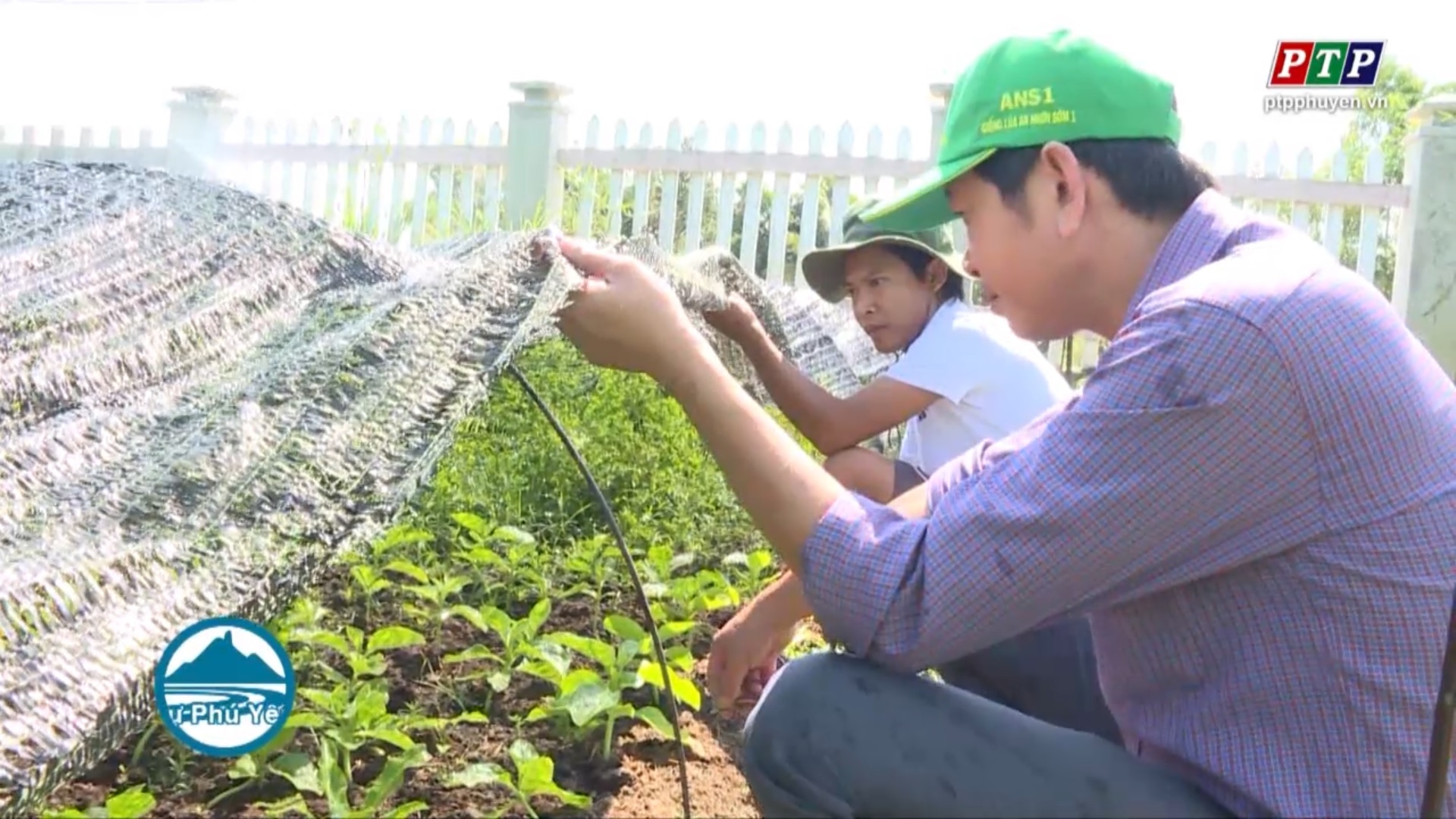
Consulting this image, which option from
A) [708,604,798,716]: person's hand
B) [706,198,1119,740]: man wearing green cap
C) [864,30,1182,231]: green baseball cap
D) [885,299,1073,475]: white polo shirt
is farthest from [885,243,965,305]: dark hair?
[864,30,1182,231]: green baseball cap

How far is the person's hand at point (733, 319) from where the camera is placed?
2426mm

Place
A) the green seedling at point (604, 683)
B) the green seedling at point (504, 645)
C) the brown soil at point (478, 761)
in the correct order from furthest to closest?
the green seedling at point (504, 645) → the green seedling at point (604, 683) → the brown soil at point (478, 761)

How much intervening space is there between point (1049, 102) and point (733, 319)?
1.14 metres

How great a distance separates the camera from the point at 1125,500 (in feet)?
3.85

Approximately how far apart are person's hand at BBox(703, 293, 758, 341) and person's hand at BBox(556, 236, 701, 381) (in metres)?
0.82

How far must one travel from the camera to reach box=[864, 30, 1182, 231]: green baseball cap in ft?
4.48

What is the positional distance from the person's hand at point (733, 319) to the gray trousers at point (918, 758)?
1087mm

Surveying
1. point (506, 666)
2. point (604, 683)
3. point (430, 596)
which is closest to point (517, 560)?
point (430, 596)

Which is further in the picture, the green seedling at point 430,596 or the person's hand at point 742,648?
the green seedling at point 430,596

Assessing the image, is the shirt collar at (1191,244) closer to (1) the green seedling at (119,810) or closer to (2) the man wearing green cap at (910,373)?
(2) the man wearing green cap at (910,373)

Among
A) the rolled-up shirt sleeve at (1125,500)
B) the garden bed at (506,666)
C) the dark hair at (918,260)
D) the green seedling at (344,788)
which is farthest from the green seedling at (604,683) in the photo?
the dark hair at (918,260)

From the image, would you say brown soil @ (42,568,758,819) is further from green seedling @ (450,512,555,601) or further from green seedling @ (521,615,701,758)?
green seedling @ (450,512,555,601)

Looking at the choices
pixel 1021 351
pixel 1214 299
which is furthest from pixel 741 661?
pixel 1021 351

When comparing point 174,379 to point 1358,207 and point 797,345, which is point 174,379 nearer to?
point 797,345
